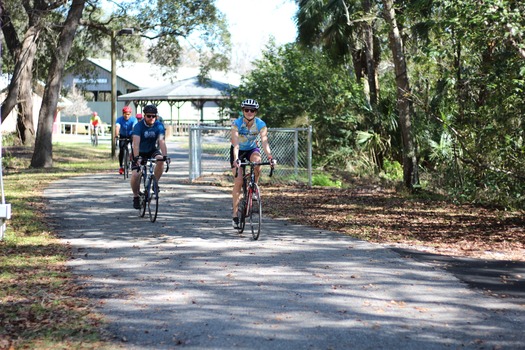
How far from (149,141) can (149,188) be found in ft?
2.49

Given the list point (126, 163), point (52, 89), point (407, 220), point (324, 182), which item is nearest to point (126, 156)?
point (126, 163)

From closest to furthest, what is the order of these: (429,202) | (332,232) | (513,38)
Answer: (513,38) < (332,232) < (429,202)

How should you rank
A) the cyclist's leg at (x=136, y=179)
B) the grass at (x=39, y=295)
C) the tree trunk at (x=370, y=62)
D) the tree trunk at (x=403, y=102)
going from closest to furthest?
the grass at (x=39, y=295) → the cyclist's leg at (x=136, y=179) → the tree trunk at (x=403, y=102) → the tree trunk at (x=370, y=62)

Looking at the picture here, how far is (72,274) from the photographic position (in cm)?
843

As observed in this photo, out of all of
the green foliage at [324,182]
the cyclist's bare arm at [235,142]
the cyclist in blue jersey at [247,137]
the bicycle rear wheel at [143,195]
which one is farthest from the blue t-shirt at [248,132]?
the green foliage at [324,182]

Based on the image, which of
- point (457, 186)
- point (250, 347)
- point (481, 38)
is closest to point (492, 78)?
point (481, 38)

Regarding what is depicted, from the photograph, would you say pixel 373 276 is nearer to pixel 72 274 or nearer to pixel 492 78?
pixel 72 274

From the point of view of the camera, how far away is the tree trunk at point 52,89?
2744 centimetres

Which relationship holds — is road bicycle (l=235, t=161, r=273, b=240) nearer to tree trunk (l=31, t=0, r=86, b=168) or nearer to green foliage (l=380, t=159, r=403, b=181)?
green foliage (l=380, t=159, r=403, b=181)

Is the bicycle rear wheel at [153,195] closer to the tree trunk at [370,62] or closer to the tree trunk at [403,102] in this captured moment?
the tree trunk at [403,102]

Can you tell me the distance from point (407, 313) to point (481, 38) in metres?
5.87

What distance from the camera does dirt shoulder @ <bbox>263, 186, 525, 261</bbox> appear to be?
1064cm

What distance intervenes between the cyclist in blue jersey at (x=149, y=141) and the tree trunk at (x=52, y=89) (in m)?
15.2

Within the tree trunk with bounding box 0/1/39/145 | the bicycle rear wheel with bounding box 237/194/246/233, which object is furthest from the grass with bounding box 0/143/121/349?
the tree trunk with bounding box 0/1/39/145
